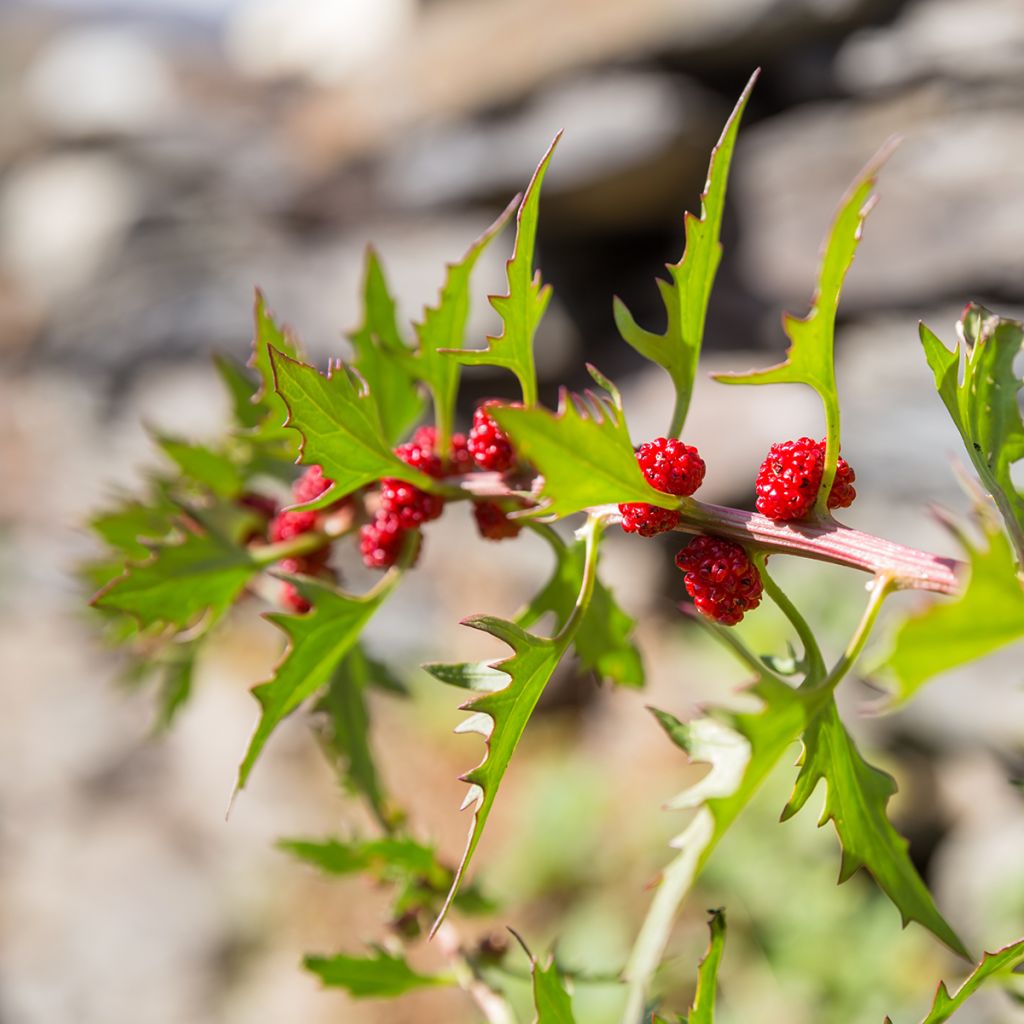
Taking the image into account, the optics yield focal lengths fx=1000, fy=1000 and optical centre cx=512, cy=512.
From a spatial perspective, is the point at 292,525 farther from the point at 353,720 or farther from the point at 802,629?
the point at 802,629

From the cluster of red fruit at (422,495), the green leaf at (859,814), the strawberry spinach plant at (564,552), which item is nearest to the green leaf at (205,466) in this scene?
the strawberry spinach plant at (564,552)

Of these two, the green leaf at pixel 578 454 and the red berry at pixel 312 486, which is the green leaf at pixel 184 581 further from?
the green leaf at pixel 578 454

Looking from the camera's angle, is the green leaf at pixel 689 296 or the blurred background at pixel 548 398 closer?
the green leaf at pixel 689 296

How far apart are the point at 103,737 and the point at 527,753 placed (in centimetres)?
170

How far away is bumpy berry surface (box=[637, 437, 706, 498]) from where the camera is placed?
0.43 meters

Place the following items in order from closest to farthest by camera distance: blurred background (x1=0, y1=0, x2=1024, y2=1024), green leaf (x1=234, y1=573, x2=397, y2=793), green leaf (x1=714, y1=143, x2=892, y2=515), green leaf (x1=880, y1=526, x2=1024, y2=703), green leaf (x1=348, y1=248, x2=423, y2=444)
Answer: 1. green leaf (x1=880, y1=526, x2=1024, y2=703)
2. green leaf (x1=714, y1=143, x2=892, y2=515)
3. green leaf (x1=234, y1=573, x2=397, y2=793)
4. green leaf (x1=348, y1=248, x2=423, y2=444)
5. blurred background (x1=0, y1=0, x2=1024, y2=1024)

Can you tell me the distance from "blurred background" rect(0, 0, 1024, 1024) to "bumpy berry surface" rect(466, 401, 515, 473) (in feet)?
4.58

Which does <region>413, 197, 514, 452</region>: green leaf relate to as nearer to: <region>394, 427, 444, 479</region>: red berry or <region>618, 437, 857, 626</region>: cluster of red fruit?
<region>394, 427, 444, 479</region>: red berry

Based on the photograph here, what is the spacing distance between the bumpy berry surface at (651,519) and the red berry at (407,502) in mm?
140

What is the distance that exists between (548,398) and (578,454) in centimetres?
376

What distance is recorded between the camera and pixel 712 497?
3.36 meters

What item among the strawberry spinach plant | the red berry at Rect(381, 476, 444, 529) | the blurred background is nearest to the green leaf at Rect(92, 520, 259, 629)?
the strawberry spinach plant

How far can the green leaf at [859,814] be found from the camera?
1.34 feet

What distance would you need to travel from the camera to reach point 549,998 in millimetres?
459
